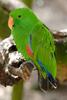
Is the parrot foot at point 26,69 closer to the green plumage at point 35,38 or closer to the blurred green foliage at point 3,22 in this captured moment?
the green plumage at point 35,38

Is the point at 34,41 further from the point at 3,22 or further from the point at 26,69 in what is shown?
the point at 3,22

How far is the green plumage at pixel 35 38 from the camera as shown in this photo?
105 cm

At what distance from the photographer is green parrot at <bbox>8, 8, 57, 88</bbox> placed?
1045 mm

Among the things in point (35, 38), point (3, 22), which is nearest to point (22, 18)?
point (35, 38)

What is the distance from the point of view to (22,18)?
1.04 metres

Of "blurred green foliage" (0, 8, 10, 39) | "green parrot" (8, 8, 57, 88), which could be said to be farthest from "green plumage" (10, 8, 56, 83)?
"blurred green foliage" (0, 8, 10, 39)

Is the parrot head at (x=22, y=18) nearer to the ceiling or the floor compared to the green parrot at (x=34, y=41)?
nearer to the ceiling

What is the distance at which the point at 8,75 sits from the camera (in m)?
1.12

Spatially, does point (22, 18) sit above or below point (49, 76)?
above

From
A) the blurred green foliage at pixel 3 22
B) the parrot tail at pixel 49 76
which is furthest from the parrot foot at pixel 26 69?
the blurred green foliage at pixel 3 22

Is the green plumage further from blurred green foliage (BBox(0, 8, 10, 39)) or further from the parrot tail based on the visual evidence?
blurred green foliage (BBox(0, 8, 10, 39))

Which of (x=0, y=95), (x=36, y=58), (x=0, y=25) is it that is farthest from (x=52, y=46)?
(x=0, y=95)

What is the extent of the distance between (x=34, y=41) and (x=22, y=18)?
64 mm

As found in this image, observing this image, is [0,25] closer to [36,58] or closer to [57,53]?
[57,53]
